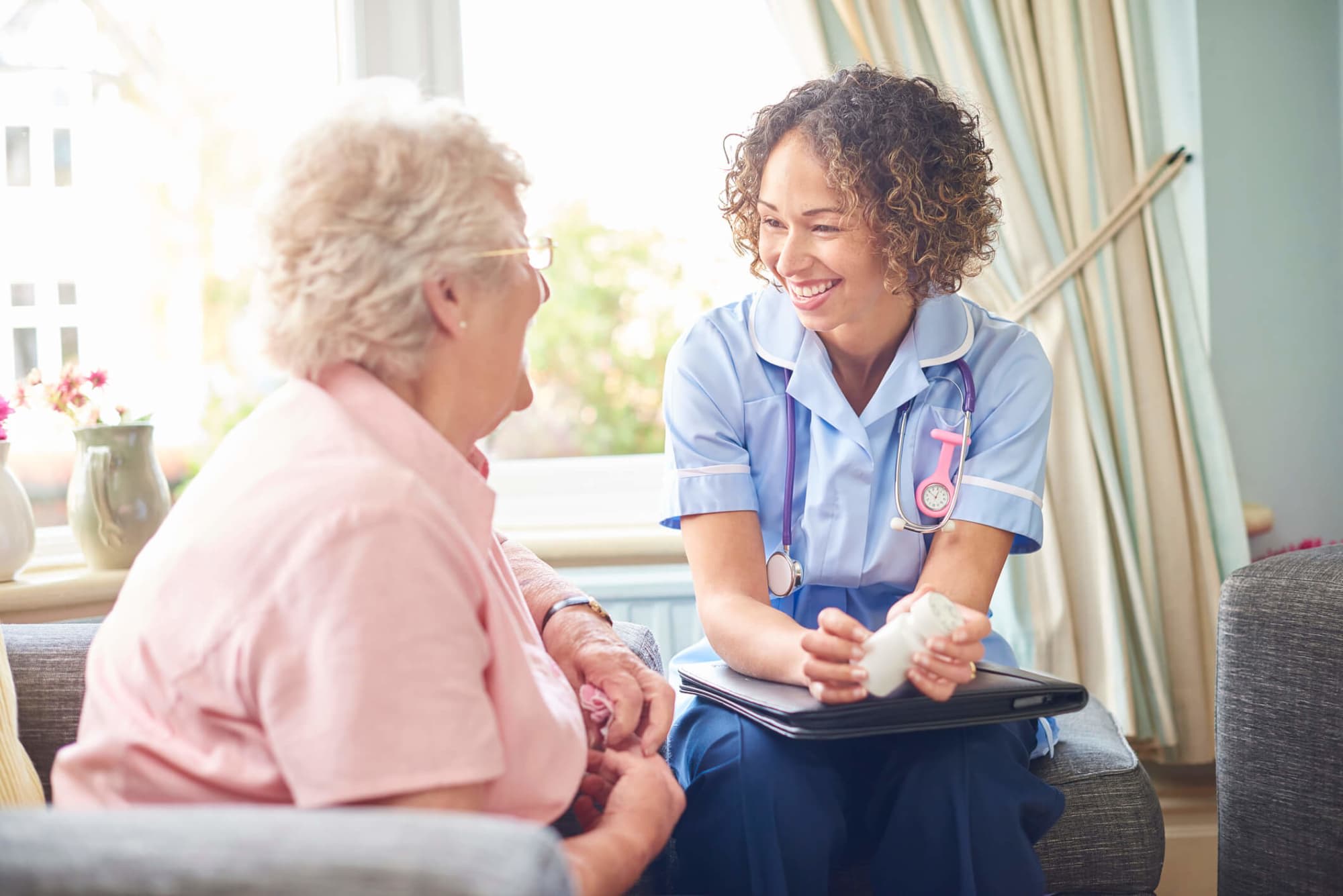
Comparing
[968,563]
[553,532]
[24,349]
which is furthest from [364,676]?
[24,349]

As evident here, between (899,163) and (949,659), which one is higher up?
(899,163)

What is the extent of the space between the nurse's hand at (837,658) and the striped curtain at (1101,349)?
109cm

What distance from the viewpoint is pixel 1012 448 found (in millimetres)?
1513

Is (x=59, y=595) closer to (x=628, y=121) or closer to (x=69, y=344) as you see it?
(x=69, y=344)

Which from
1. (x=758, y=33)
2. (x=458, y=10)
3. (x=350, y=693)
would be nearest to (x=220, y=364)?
(x=458, y=10)

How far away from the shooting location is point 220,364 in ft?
8.30

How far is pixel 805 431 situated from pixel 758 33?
53.0 inches

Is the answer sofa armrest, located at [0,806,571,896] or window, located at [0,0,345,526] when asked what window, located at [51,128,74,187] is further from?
sofa armrest, located at [0,806,571,896]

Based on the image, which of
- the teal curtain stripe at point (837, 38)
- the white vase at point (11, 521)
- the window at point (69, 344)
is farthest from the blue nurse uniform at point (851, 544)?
the window at point (69, 344)

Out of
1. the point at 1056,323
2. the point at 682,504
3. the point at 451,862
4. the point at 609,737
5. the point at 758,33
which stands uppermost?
the point at 758,33

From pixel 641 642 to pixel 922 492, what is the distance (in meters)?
0.45

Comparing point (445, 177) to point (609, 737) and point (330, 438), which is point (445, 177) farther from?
point (609, 737)

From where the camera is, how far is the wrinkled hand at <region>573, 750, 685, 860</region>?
1.06 meters

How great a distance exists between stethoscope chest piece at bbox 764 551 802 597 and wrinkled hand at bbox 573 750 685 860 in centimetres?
36
